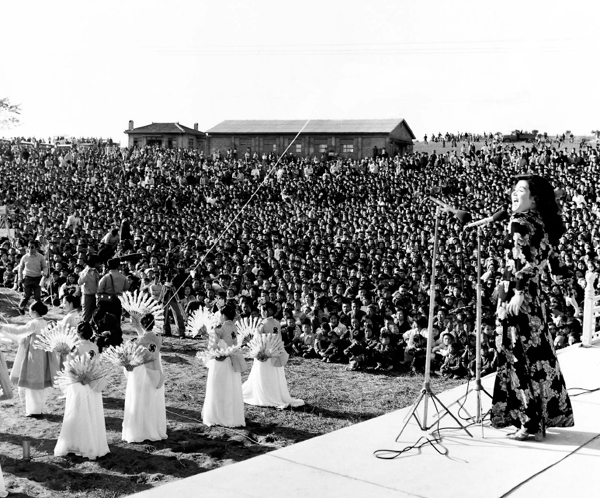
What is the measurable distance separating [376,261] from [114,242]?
678 cm

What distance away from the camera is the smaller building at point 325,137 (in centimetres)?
3891

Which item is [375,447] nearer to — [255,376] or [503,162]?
[255,376]

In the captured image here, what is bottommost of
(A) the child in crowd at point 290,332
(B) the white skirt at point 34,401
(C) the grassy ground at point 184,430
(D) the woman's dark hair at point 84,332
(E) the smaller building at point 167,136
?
(C) the grassy ground at point 184,430

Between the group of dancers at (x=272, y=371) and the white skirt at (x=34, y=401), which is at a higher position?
the group of dancers at (x=272, y=371)

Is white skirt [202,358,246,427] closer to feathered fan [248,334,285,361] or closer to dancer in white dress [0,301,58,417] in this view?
feathered fan [248,334,285,361]

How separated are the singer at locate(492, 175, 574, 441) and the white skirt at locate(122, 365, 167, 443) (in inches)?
132

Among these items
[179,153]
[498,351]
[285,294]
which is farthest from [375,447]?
[179,153]

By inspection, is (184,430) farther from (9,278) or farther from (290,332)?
(9,278)

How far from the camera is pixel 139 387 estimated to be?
260 inches

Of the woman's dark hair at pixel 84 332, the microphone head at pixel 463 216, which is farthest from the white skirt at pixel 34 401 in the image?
the microphone head at pixel 463 216

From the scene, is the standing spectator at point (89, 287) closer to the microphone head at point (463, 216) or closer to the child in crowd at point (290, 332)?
the child in crowd at point (290, 332)

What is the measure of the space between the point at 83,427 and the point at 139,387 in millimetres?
690

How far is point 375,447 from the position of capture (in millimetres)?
4707

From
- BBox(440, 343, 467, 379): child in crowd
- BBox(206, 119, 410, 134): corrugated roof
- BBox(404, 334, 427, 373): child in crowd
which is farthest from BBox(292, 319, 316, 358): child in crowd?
BBox(206, 119, 410, 134): corrugated roof
